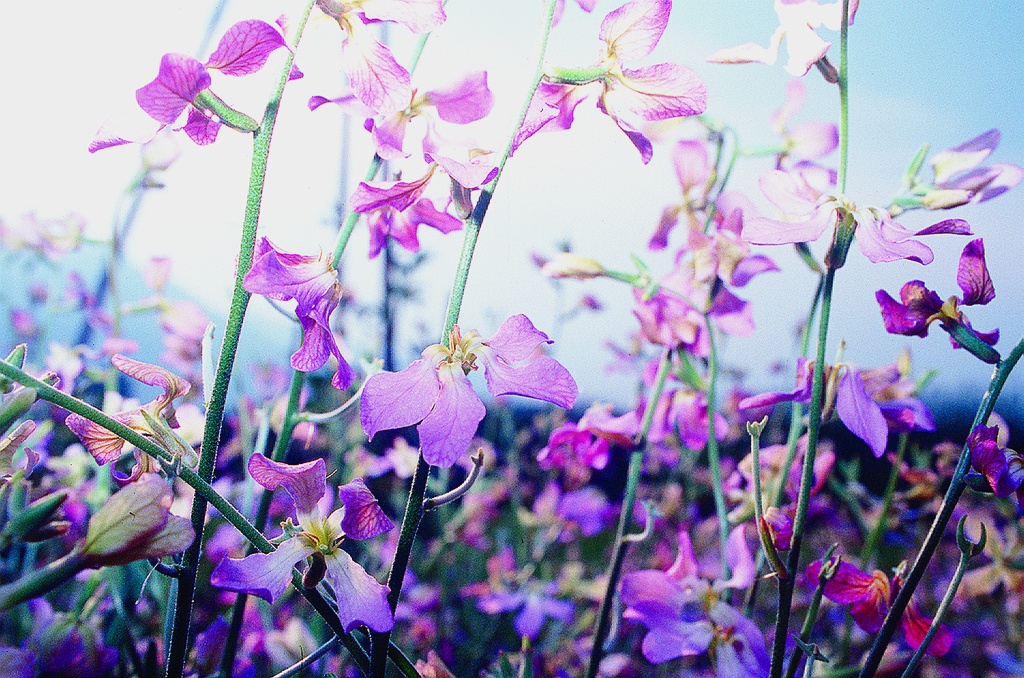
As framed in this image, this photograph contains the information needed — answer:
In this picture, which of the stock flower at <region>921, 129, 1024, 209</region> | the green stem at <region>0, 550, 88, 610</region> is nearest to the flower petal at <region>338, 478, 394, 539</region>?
the green stem at <region>0, 550, 88, 610</region>

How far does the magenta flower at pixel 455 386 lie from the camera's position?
0.32 m

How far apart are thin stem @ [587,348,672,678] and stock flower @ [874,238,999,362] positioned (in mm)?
244

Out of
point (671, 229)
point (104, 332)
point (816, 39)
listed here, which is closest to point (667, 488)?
point (671, 229)

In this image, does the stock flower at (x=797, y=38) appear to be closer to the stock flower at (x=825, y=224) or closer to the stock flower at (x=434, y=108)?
the stock flower at (x=825, y=224)

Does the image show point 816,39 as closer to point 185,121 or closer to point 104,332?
point 185,121

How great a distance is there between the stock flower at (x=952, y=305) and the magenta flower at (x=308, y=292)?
0.34m

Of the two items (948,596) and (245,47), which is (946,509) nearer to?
(948,596)

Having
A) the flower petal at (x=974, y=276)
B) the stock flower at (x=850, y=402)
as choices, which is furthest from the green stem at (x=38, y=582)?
the flower petal at (x=974, y=276)

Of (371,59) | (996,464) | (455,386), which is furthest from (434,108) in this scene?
(996,464)

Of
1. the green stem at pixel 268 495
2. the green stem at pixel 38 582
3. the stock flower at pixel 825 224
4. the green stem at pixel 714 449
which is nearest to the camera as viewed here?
the green stem at pixel 38 582

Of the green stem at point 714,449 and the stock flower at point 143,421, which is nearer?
the stock flower at point 143,421

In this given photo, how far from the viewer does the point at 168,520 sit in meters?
0.30

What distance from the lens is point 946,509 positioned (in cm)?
38

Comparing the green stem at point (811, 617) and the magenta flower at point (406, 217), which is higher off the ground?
the magenta flower at point (406, 217)
